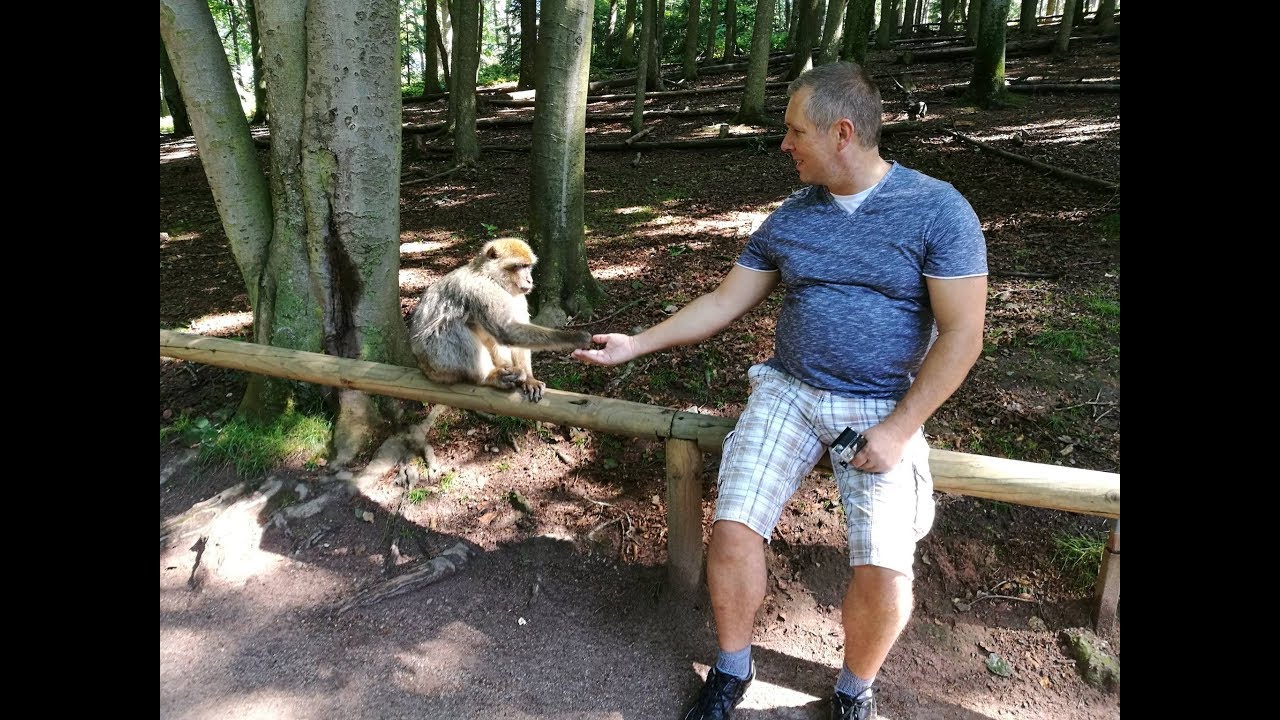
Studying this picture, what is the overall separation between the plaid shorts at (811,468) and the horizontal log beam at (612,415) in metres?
0.16

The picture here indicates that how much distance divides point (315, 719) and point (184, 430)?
241cm

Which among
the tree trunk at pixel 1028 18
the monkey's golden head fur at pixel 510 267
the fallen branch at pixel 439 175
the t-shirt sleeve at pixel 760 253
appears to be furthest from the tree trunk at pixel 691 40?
the t-shirt sleeve at pixel 760 253

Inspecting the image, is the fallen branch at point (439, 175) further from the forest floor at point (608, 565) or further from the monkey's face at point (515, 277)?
the monkey's face at point (515, 277)

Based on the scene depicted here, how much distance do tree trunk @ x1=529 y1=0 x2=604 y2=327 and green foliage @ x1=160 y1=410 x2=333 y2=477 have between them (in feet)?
5.51

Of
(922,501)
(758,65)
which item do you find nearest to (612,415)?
(922,501)

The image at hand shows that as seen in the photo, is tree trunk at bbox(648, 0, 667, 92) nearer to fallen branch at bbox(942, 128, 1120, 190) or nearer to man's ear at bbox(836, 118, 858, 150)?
fallen branch at bbox(942, 128, 1120, 190)

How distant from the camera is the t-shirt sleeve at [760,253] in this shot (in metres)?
2.68

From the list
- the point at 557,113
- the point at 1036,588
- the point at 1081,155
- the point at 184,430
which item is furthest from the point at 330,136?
the point at 1081,155

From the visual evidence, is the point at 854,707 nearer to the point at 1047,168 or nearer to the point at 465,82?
the point at 1047,168

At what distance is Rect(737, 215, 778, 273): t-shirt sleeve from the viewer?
268cm

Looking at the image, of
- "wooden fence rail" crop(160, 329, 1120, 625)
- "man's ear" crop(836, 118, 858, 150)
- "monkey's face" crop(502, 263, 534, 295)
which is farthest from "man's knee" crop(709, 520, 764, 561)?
"monkey's face" crop(502, 263, 534, 295)

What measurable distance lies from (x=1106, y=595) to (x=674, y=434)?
74.6 inches
